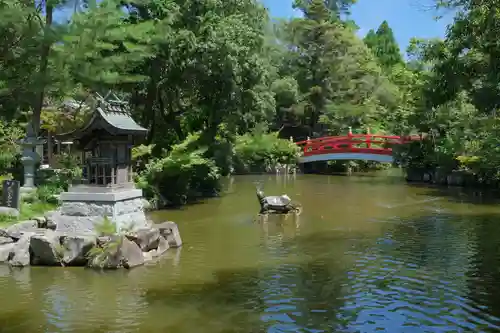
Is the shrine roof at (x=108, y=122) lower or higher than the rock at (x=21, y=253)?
higher

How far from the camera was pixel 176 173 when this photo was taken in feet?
72.1

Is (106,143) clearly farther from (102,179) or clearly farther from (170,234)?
(170,234)

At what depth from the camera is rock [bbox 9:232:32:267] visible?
12883 mm

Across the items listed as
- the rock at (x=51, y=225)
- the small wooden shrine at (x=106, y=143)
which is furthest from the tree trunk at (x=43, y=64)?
the rock at (x=51, y=225)

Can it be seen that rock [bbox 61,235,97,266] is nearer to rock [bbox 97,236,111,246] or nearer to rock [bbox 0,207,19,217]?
rock [bbox 97,236,111,246]

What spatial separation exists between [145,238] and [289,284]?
4.25 m

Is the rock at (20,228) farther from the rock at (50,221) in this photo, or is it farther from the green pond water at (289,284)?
the green pond water at (289,284)

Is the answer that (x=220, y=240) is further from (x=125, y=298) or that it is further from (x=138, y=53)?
(x=138, y=53)

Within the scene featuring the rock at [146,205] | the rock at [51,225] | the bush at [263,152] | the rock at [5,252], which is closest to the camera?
the rock at [5,252]

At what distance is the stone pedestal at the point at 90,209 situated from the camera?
14539 mm

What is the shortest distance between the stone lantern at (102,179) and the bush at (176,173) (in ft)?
19.4

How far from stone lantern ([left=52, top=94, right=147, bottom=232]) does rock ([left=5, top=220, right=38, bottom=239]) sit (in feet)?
1.86

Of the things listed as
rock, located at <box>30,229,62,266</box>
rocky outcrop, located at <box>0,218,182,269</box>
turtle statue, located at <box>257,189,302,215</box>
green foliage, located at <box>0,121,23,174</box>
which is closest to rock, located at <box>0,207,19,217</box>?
rocky outcrop, located at <box>0,218,182,269</box>

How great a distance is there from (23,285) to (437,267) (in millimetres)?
9000
